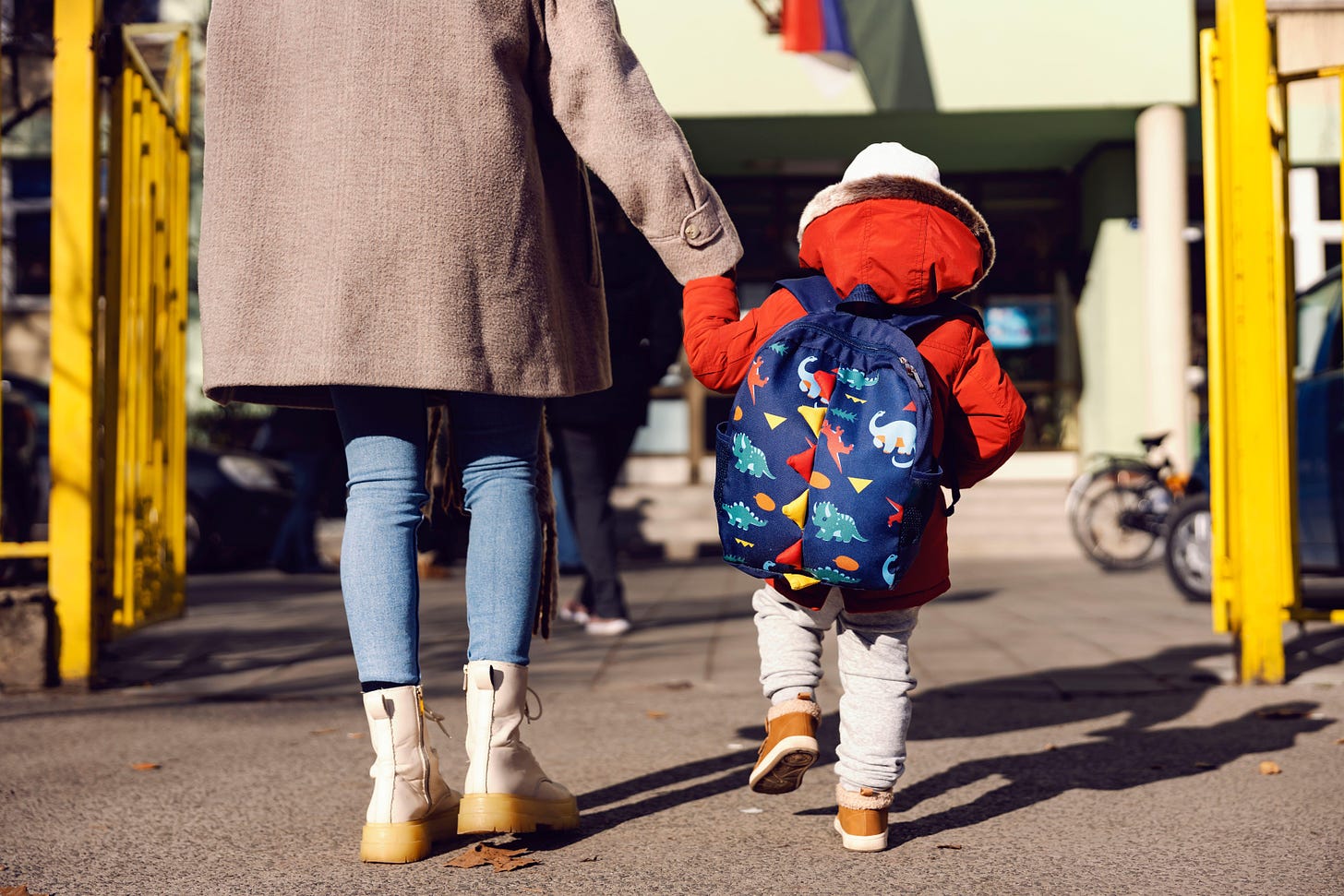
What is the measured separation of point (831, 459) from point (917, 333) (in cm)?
32

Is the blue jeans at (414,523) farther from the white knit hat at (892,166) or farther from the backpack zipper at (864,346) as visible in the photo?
the white knit hat at (892,166)

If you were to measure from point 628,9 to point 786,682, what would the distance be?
407 inches

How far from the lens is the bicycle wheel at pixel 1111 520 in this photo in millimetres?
9812

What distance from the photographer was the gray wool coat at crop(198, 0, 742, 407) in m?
2.38

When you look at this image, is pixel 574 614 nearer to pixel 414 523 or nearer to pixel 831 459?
pixel 414 523

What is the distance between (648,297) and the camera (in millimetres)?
5457

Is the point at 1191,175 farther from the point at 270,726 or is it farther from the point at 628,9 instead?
the point at 270,726

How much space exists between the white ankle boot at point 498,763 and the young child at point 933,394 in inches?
15.7

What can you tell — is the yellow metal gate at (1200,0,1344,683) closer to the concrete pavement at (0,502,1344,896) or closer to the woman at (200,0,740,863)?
the concrete pavement at (0,502,1344,896)

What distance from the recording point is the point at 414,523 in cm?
248

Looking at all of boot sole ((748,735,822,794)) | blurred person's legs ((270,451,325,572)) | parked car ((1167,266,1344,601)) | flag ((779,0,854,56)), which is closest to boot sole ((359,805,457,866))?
boot sole ((748,735,822,794))

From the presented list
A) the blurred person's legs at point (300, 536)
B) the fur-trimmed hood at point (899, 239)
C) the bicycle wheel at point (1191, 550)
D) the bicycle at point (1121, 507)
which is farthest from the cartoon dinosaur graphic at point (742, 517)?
the bicycle at point (1121, 507)

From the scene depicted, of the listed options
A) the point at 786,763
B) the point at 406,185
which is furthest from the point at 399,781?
the point at 406,185

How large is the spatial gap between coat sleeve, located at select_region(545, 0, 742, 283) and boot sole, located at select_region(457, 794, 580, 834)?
0.97 metres
